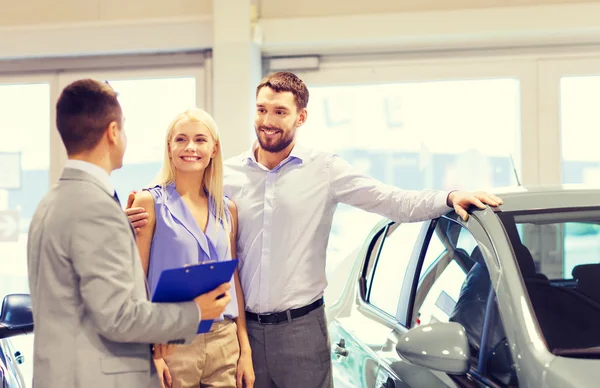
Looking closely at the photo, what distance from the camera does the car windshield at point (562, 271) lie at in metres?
1.92

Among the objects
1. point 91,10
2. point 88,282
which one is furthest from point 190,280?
point 91,10

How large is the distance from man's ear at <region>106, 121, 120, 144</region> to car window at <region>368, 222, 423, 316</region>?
131 centimetres

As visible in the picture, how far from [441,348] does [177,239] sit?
94cm

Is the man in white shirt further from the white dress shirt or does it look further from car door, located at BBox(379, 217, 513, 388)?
car door, located at BBox(379, 217, 513, 388)

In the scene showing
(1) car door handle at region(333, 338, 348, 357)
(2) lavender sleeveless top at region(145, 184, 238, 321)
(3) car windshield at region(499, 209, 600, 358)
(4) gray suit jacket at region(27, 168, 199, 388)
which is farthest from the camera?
(1) car door handle at region(333, 338, 348, 357)

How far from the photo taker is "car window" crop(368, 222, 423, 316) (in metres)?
2.88

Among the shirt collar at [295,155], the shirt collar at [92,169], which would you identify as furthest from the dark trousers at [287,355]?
the shirt collar at [92,169]

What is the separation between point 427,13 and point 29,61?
3.39m

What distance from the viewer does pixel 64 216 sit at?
6.00ft

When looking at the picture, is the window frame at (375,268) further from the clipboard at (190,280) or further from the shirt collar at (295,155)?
the clipboard at (190,280)

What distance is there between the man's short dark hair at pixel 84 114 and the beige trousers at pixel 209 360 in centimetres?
81

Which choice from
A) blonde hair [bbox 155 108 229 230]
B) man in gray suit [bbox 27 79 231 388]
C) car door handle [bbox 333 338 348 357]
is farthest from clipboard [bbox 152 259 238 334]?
car door handle [bbox 333 338 348 357]

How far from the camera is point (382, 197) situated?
279 cm

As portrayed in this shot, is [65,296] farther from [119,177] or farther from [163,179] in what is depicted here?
[119,177]
